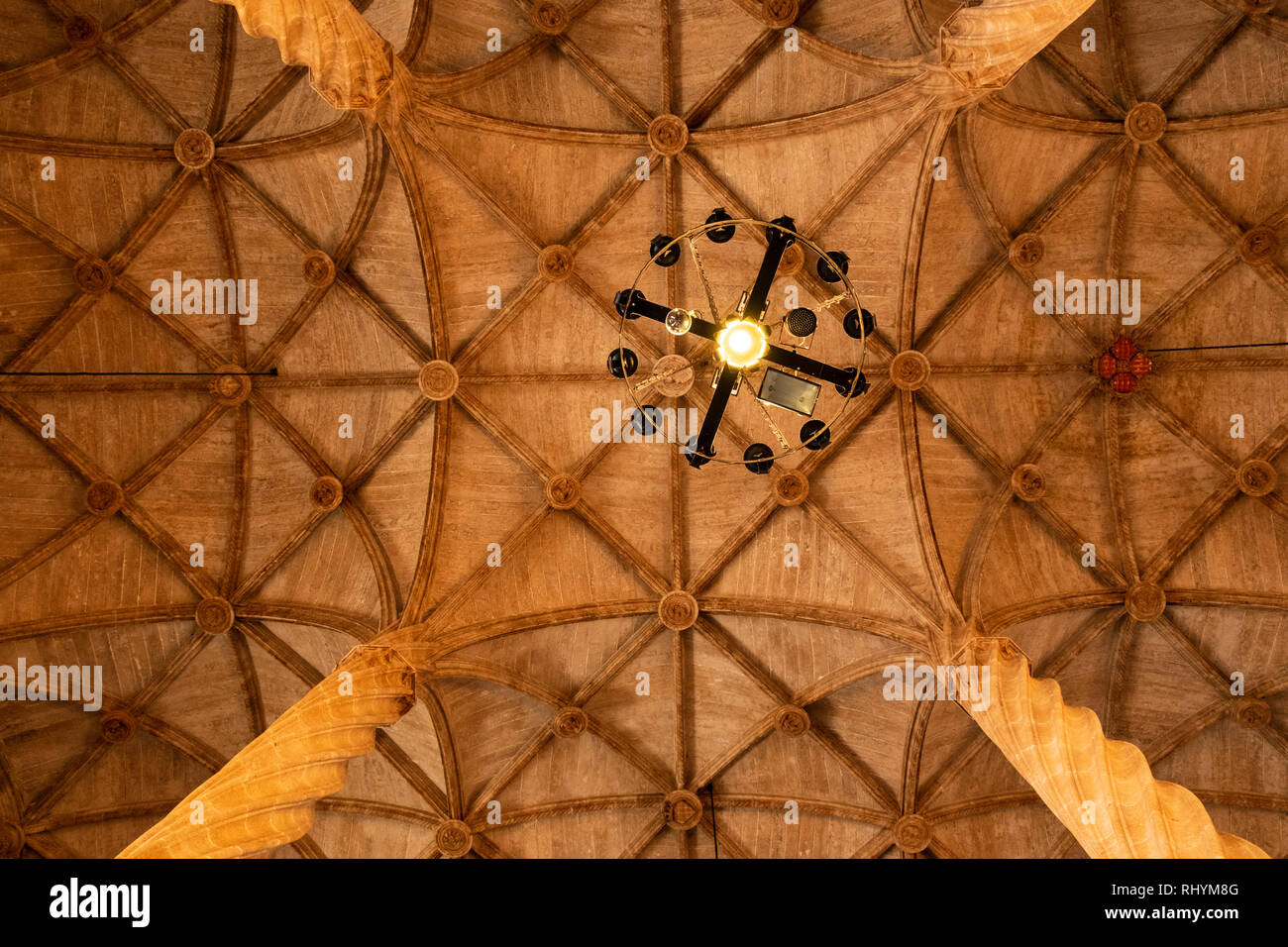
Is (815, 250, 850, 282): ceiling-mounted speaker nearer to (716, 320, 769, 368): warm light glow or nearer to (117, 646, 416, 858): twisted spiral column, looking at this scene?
(716, 320, 769, 368): warm light glow

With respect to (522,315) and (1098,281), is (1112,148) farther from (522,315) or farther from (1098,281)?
(522,315)

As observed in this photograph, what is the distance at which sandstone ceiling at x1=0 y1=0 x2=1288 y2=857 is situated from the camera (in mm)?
13297

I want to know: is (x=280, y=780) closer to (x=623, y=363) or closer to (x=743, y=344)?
(x=623, y=363)

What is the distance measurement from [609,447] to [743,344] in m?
5.90

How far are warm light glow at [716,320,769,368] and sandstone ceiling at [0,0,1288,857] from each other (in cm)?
505

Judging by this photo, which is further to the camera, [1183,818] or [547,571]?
[547,571]

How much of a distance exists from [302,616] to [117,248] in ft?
17.3

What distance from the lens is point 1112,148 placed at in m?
13.6

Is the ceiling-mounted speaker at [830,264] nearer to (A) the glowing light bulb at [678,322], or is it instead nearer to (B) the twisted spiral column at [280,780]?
(A) the glowing light bulb at [678,322]

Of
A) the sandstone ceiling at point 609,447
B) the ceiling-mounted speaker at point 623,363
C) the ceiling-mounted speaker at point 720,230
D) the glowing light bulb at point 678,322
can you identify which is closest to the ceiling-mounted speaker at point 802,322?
the glowing light bulb at point 678,322

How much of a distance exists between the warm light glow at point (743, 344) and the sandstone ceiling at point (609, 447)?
5052 millimetres

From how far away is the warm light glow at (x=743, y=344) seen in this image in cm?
888

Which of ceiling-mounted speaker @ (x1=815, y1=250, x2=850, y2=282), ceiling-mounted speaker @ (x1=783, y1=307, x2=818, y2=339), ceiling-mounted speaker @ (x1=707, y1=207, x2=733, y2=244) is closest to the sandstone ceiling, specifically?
ceiling-mounted speaker @ (x1=815, y1=250, x2=850, y2=282)
